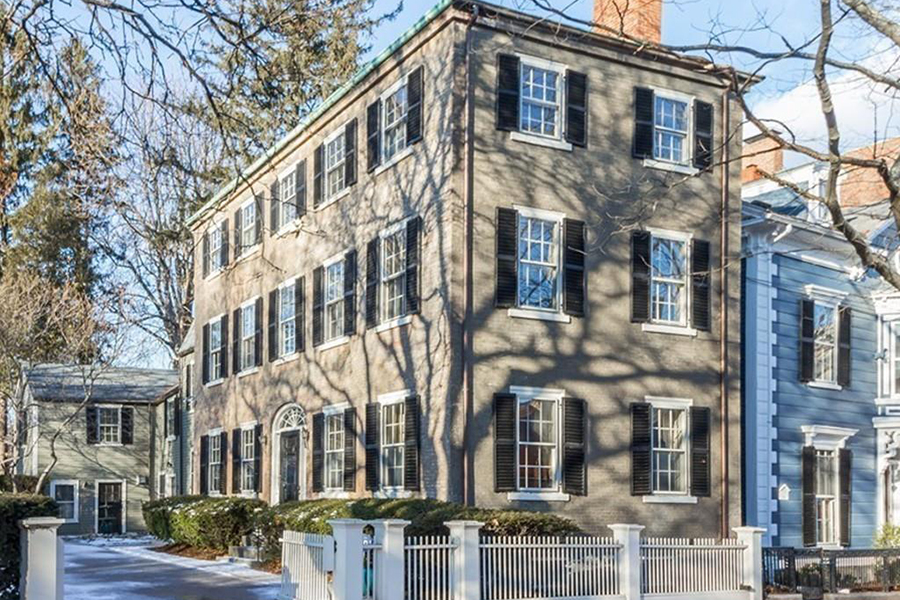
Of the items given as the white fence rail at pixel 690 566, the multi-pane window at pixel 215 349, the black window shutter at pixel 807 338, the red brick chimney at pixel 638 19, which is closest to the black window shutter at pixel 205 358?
the multi-pane window at pixel 215 349

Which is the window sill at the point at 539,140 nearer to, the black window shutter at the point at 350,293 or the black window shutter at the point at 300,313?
the black window shutter at the point at 350,293

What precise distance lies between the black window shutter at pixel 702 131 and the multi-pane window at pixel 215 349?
15.2 m

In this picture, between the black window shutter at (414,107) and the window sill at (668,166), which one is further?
the window sill at (668,166)

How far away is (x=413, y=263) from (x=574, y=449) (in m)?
4.32

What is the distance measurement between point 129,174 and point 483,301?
23007mm

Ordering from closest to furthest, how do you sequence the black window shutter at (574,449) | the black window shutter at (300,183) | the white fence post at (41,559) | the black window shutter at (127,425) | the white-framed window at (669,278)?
the white fence post at (41,559), the black window shutter at (574,449), the white-framed window at (669,278), the black window shutter at (300,183), the black window shutter at (127,425)

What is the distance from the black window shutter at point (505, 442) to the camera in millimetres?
19656

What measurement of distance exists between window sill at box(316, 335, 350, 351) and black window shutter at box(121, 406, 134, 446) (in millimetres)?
21485

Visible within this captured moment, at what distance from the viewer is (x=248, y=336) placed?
30.2 m

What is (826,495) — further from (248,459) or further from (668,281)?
(248,459)

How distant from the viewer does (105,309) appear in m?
42.9

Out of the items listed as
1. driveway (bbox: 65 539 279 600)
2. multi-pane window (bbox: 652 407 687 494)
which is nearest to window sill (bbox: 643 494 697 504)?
multi-pane window (bbox: 652 407 687 494)

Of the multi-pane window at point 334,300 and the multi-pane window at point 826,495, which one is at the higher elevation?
the multi-pane window at point 334,300

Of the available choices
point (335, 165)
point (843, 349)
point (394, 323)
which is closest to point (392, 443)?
point (394, 323)
